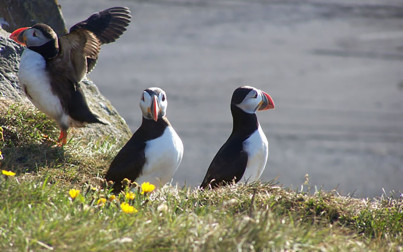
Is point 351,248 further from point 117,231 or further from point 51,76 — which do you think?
point 51,76

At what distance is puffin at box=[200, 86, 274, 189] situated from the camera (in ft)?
19.1

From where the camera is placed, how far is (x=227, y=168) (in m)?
5.81

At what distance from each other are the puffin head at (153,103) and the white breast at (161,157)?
7.3 inches

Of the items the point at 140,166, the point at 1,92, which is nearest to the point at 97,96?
the point at 1,92

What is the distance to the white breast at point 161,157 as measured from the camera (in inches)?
217

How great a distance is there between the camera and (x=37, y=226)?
3.54 metres

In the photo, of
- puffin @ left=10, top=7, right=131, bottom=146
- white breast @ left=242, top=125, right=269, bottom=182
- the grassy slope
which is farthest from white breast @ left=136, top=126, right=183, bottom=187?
puffin @ left=10, top=7, right=131, bottom=146

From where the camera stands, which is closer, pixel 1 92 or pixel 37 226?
pixel 37 226

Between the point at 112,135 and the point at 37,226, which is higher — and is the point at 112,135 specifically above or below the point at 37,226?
below

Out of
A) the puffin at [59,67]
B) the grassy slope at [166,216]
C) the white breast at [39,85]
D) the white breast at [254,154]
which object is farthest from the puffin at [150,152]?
the white breast at [39,85]

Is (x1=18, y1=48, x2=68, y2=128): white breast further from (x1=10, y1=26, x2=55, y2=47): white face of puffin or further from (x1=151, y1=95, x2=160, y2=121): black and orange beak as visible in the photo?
(x1=151, y1=95, x2=160, y2=121): black and orange beak

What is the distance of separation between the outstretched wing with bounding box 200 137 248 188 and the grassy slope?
628mm

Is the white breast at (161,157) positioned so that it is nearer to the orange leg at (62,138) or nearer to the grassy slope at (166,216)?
the grassy slope at (166,216)

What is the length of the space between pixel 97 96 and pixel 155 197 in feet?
9.63
